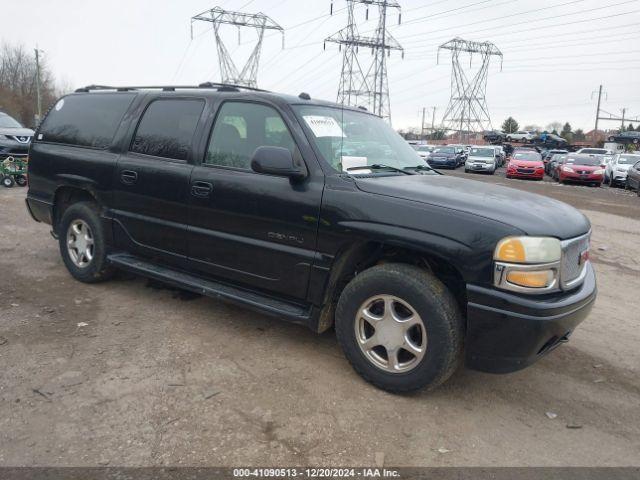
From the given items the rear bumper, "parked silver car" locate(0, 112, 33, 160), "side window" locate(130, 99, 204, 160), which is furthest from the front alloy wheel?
"parked silver car" locate(0, 112, 33, 160)

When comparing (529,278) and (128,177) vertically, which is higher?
(128,177)

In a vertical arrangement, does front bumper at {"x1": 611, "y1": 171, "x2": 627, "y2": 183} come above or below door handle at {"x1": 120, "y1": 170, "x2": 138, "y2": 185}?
below

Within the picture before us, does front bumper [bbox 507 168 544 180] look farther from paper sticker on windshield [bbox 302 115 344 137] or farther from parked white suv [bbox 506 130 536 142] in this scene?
parked white suv [bbox 506 130 536 142]

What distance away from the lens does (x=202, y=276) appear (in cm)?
412

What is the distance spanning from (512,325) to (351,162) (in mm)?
1548

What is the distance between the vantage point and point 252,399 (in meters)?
3.08

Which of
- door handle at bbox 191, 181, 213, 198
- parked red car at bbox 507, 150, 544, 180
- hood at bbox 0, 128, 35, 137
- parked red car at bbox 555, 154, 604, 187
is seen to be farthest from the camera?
parked red car at bbox 507, 150, 544, 180

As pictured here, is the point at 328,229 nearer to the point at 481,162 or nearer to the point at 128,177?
the point at 128,177

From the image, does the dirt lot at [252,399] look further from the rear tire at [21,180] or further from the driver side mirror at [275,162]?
the rear tire at [21,180]

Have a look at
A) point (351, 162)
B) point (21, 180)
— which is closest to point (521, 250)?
point (351, 162)

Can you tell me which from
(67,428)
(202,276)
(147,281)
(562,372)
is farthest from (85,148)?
(562,372)

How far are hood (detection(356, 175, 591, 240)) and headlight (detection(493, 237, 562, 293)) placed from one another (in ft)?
0.27

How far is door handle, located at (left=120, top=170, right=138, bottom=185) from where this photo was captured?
437 cm

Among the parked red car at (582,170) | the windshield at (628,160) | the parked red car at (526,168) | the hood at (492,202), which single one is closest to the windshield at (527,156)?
the parked red car at (526,168)
